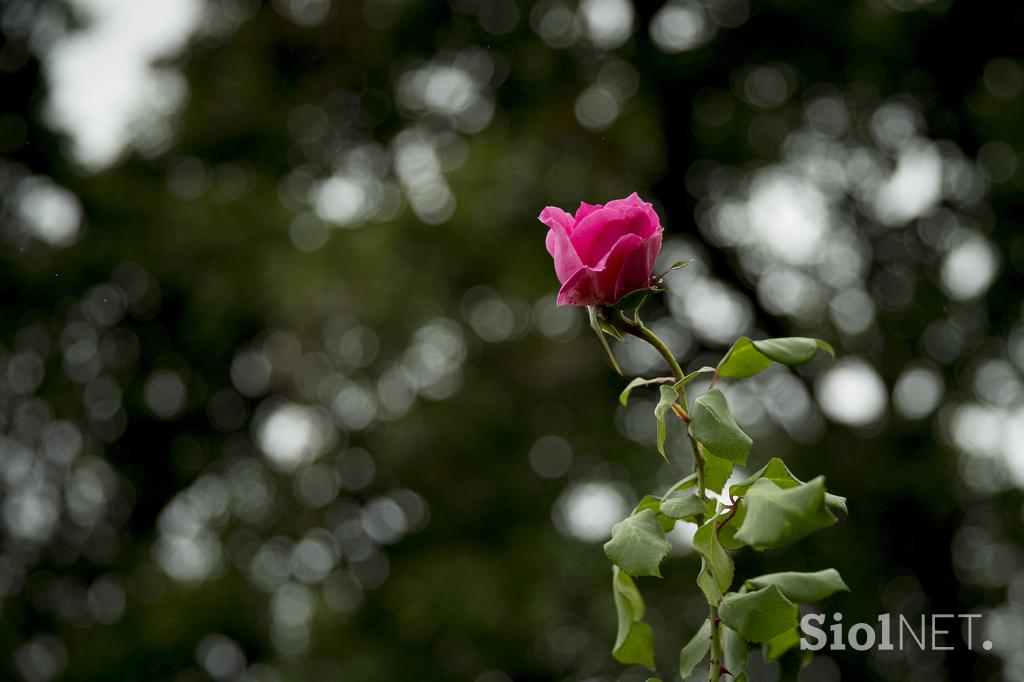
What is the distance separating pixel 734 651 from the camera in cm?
71

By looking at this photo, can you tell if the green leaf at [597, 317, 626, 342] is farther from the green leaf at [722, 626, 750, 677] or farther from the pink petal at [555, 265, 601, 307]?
the green leaf at [722, 626, 750, 677]

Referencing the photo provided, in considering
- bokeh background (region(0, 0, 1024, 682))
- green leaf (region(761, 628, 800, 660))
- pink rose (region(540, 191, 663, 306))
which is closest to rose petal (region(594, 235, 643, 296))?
pink rose (region(540, 191, 663, 306))

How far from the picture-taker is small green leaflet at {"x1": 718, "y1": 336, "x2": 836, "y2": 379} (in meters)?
0.72

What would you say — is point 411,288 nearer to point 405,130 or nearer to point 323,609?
point 405,130

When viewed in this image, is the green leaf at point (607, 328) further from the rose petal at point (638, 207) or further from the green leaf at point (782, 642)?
the green leaf at point (782, 642)

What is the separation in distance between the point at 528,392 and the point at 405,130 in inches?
61.3

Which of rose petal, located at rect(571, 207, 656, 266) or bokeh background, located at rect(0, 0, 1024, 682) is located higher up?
rose petal, located at rect(571, 207, 656, 266)

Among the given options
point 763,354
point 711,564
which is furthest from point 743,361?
point 711,564

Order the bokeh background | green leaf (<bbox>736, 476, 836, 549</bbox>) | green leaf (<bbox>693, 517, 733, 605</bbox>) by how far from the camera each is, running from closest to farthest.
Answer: green leaf (<bbox>736, 476, 836, 549</bbox>) → green leaf (<bbox>693, 517, 733, 605</bbox>) → the bokeh background

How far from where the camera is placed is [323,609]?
6.07 metres

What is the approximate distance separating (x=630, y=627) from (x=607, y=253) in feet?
0.79

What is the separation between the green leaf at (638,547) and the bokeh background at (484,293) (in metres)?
4.79

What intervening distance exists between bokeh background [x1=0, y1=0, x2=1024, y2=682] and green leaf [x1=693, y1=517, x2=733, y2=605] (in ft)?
15.7

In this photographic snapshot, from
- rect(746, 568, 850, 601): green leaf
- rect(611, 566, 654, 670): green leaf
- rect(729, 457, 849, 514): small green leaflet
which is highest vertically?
rect(729, 457, 849, 514): small green leaflet
